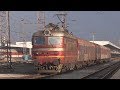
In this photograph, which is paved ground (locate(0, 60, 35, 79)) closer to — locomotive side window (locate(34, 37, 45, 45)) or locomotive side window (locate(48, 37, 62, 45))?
locomotive side window (locate(34, 37, 45, 45))

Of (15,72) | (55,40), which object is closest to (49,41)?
(55,40)

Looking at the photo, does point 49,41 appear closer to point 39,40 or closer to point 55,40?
point 55,40

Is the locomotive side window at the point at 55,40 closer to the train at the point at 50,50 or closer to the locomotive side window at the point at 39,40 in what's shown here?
the train at the point at 50,50

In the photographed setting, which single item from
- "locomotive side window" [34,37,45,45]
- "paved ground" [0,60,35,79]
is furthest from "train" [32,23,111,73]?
"paved ground" [0,60,35,79]

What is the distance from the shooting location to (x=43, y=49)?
28828 millimetres

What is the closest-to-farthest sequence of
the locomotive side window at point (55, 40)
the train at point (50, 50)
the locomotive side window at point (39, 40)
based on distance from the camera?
the train at point (50, 50) < the locomotive side window at point (55, 40) < the locomotive side window at point (39, 40)

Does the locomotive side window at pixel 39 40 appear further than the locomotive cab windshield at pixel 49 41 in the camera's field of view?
Yes

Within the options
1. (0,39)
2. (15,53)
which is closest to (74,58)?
(0,39)

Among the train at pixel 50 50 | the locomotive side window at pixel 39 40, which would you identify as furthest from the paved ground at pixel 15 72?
the locomotive side window at pixel 39 40

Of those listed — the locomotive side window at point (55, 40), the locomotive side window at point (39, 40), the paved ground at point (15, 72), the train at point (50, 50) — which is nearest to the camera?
the paved ground at point (15, 72)
